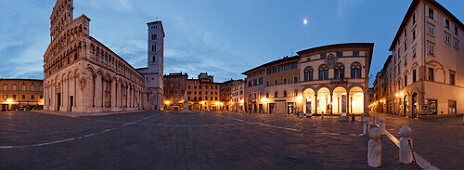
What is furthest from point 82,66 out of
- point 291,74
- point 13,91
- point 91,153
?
point 13,91

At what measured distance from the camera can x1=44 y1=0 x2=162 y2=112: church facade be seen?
31.7m

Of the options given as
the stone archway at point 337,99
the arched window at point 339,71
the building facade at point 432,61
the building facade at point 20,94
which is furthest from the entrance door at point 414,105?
the building facade at point 20,94

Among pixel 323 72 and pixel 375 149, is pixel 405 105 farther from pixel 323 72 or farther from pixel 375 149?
pixel 375 149

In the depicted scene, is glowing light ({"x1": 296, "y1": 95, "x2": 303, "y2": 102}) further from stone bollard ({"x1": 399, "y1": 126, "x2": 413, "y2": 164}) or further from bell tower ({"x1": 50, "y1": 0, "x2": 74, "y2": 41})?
bell tower ({"x1": 50, "y1": 0, "x2": 74, "y2": 41})

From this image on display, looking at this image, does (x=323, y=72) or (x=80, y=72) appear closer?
(x=80, y=72)

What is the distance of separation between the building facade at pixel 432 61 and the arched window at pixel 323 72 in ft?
36.2

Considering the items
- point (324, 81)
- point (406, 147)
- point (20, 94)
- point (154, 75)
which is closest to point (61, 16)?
point (154, 75)

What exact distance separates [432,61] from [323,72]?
13719 mm

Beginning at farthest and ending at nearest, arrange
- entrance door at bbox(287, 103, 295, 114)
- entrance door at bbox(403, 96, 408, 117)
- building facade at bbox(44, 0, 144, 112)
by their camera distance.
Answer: entrance door at bbox(287, 103, 295, 114), building facade at bbox(44, 0, 144, 112), entrance door at bbox(403, 96, 408, 117)

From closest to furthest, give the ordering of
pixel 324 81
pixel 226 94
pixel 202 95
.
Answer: pixel 324 81, pixel 202 95, pixel 226 94

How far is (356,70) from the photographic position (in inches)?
1304

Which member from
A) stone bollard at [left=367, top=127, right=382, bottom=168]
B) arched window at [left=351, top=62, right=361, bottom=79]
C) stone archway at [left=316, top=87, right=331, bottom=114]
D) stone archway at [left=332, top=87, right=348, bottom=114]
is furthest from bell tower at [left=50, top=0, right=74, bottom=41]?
arched window at [left=351, top=62, right=361, bottom=79]

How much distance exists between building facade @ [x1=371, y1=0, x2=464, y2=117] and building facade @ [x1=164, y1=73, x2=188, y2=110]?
2855 inches

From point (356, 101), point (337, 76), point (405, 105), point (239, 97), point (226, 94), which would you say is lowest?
point (405, 105)
